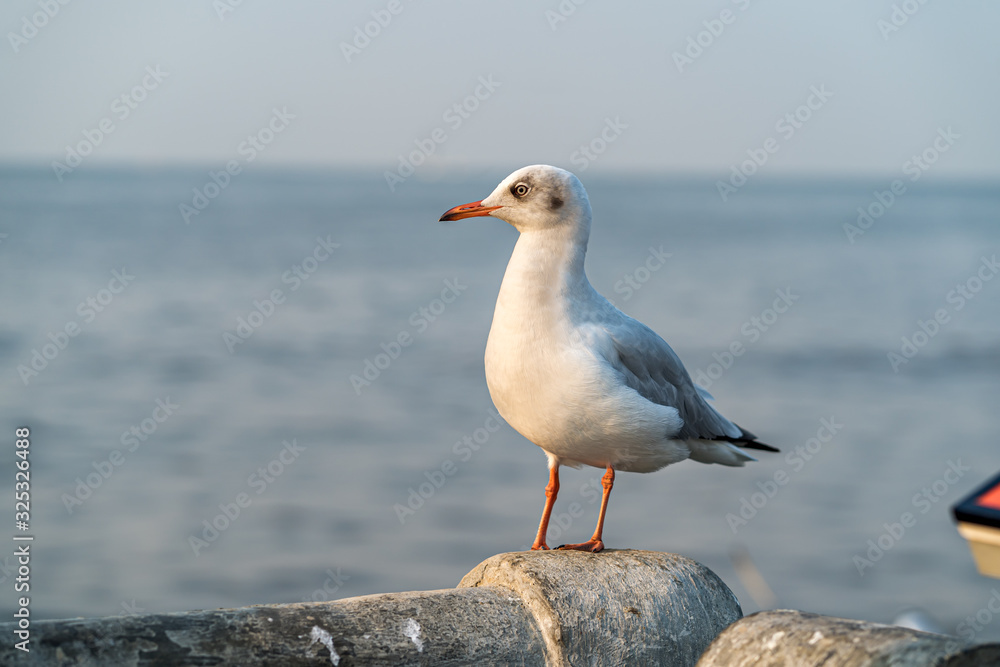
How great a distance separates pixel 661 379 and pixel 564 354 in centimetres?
77

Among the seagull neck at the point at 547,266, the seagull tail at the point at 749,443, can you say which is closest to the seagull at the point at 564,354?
the seagull neck at the point at 547,266

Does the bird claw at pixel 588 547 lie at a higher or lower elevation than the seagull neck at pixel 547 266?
lower

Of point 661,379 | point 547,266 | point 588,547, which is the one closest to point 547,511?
point 588,547

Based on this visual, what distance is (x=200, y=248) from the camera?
46969 millimetres

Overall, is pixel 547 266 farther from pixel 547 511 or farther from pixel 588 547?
pixel 588 547

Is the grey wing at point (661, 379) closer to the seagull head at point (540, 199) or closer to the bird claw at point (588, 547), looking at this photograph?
the seagull head at point (540, 199)

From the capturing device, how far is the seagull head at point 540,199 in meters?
5.00

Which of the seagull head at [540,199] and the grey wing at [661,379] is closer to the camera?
the seagull head at [540,199]

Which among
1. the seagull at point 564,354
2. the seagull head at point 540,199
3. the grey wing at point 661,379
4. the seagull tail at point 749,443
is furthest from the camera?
the seagull tail at point 749,443

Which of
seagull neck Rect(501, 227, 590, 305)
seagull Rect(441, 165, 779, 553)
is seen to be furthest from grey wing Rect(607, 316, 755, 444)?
seagull neck Rect(501, 227, 590, 305)

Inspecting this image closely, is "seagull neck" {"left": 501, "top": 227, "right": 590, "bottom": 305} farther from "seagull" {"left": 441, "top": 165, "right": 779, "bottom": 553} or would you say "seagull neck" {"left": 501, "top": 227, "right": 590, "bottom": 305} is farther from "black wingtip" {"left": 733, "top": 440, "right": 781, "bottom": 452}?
"black wingtip" {"left": 733, "top": 440, "right": 781, "bottom": 452}

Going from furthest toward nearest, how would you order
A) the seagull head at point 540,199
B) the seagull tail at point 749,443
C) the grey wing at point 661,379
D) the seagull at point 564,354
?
the seagull tail at point 749,443 < the grey wing at point 661,379 < the seagull head at point 540,199 < the seagull at point 564,354

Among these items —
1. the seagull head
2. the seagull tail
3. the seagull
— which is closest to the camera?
the seagull

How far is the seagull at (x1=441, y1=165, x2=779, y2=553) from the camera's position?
4.83m
